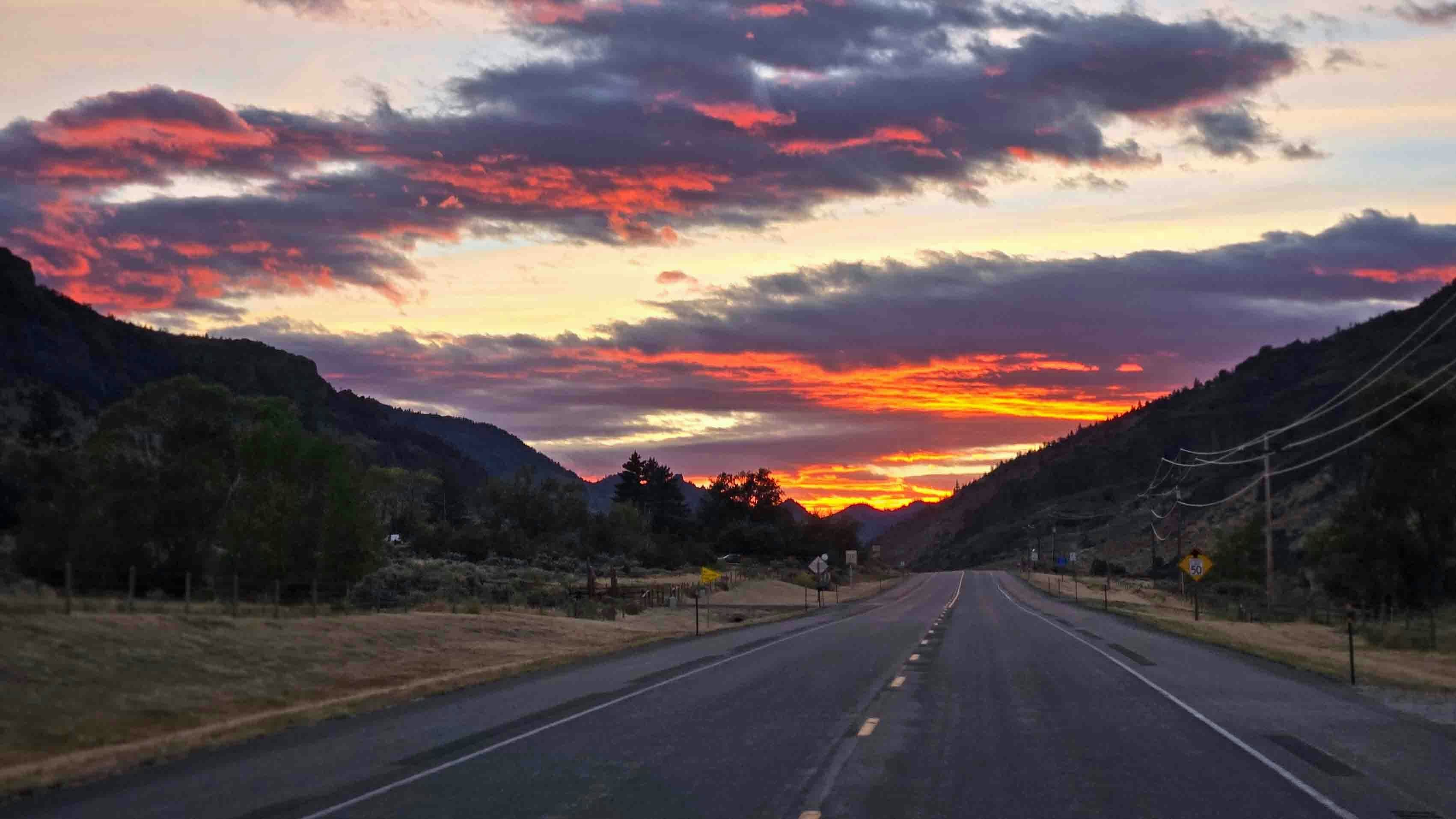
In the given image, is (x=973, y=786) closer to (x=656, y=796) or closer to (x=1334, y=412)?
(x=656, y=796)

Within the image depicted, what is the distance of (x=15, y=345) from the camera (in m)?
160

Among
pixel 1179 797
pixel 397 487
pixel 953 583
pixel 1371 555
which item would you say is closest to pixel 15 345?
pixel 397 487

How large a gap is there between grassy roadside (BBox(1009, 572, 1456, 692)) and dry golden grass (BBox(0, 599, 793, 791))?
18175mm

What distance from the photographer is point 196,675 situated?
23656 mm

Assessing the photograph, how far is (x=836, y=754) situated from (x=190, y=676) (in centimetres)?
1436

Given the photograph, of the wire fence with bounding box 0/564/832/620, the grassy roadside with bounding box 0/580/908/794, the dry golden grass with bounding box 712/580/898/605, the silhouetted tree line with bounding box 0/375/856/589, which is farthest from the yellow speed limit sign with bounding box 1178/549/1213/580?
the silhouetted tree line with bounding box 0/375/856/589

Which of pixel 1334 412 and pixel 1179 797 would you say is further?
pixel 1334 412

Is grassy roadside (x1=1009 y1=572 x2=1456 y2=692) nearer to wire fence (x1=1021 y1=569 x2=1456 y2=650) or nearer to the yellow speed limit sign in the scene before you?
wire fence (x1=1021 y1=569 x2=1456 y2=650)

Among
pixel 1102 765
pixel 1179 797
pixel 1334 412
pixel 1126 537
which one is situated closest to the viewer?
pixel 1179 797

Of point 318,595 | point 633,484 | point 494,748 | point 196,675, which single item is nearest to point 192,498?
point 318,595

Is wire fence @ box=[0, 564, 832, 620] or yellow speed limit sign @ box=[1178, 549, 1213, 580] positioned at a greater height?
yellow speed limit sign @ box=[1178, 549, 1213, 580]

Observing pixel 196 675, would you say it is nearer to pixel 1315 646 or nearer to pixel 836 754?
pixel 836 754

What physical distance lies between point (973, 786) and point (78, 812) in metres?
8.18

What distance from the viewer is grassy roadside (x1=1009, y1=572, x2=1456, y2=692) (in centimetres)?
2858
